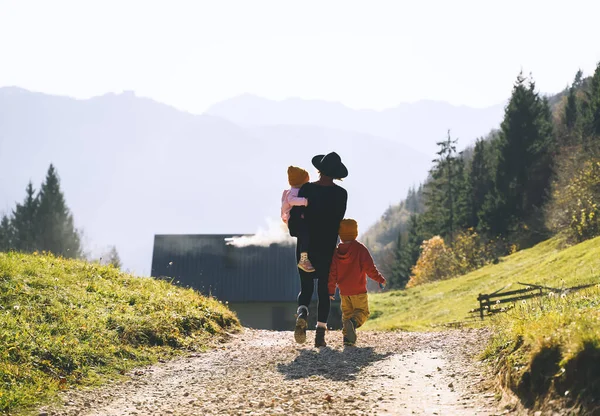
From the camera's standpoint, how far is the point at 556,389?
4746 mm

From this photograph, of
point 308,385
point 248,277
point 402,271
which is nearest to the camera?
point 308,385

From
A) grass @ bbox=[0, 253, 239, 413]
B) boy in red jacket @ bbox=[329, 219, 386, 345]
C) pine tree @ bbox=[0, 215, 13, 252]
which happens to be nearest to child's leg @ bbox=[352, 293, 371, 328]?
boy in red jacket @ bbox=[329, 219, 386, 345]

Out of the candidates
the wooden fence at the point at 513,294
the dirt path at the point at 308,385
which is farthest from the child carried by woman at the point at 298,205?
the wooden fence at the point at 513,294

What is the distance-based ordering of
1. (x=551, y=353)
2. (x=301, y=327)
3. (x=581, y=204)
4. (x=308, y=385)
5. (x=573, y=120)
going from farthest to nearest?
1. (x=573, y=120)
2. (x=581, y=204)
3. (x=301, y=327)
4. (x=308, y=385)
5. (x=551, y=353)

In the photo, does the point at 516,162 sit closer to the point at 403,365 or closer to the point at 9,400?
the point at 403,365

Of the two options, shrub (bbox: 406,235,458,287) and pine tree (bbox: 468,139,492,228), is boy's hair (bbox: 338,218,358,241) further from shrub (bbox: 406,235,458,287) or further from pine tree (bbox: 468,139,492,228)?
pine tree (bbox: 468,139,492,228)

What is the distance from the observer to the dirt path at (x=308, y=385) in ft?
19.4

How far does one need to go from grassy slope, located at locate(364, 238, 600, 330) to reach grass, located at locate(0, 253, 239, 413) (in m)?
8.27

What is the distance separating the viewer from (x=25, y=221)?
76750 millimetres

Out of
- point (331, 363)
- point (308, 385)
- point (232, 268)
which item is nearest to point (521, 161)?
point (232, 268)

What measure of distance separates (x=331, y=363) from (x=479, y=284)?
2896 centimetres

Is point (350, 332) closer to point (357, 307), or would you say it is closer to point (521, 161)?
point (357, 307)

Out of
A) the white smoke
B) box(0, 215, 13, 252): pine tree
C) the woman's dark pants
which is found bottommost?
the woman's dark pants

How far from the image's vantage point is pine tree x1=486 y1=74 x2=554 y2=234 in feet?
179
